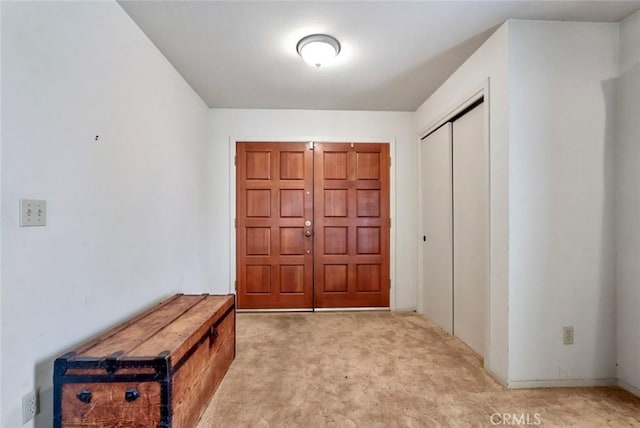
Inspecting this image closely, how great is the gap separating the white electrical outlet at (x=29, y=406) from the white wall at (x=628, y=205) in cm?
327

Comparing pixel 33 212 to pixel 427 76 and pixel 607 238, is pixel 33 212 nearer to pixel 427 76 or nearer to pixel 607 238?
pixel 427 76

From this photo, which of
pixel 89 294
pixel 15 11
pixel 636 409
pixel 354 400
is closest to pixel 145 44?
pixel 15 11

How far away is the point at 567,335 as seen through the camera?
6.42 feet

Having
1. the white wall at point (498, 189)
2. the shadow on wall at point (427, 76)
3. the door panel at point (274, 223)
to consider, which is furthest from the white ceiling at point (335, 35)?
the door panel at point (274, 223)

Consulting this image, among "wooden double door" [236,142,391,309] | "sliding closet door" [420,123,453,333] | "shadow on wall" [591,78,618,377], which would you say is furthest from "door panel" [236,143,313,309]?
"shadow on wall" [591,78,618,377]

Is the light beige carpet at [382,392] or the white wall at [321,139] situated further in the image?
the white wall at [321,139]

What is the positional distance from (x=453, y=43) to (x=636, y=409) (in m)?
2.61

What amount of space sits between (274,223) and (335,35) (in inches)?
84.0

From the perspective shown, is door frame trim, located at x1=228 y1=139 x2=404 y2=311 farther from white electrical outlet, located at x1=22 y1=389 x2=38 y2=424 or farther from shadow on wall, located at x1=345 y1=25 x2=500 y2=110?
white electrical outlet, located at x1=22 y1=389 x2=38 y2=424

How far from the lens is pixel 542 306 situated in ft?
6.40

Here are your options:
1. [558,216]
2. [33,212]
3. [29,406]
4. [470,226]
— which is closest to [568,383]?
[558,216]

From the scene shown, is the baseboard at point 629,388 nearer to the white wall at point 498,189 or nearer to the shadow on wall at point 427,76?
the white wall at point 498,189

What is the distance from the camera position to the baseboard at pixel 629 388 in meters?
1.84

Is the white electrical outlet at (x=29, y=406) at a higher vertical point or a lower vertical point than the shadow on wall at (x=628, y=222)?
lower
